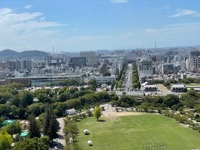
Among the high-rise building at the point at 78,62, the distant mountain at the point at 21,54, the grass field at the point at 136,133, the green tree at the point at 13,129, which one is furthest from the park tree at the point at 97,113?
the distant mountain at the point at 21,54

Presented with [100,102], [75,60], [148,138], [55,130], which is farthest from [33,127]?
[75,60]

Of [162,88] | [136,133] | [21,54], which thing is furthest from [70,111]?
[21,54]

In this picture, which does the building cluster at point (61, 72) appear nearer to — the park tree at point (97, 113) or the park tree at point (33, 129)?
the park tree at point (97, 113)

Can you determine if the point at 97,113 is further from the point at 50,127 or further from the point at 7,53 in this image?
the point at 7,53

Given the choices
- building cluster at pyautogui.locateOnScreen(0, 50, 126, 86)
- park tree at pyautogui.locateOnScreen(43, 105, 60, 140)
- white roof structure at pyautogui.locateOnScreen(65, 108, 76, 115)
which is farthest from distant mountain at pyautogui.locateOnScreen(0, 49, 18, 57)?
park tree at pyautogui.locateOnScreen(43, 105, 60, 140)

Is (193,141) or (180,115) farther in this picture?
(180,115)

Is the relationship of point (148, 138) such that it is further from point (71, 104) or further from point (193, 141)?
point (71, 104)

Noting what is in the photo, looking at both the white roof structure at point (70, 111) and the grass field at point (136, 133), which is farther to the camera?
the white roof structure at point (70, 111)

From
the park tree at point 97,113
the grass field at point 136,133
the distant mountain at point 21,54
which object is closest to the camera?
the grass field at point 136,133
